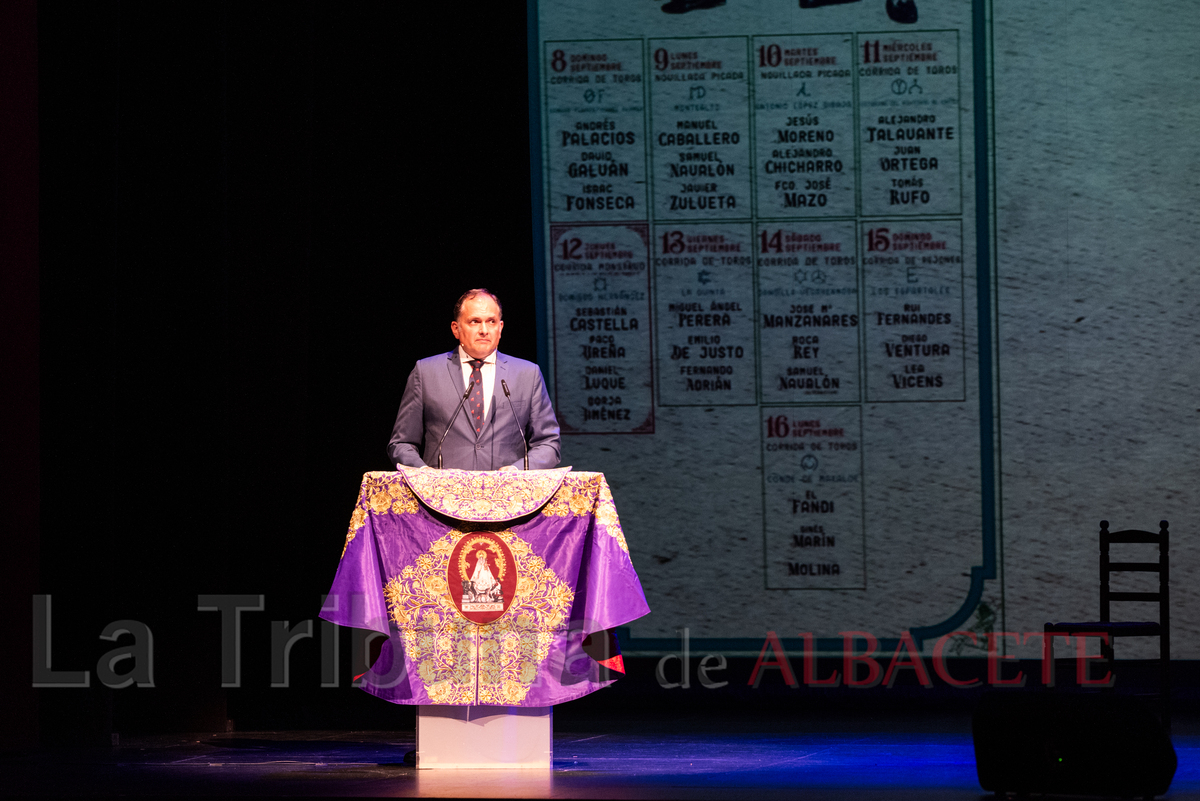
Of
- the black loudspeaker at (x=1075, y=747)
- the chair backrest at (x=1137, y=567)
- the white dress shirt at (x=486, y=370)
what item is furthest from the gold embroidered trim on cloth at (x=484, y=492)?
the chair backrest at (x=1137, y=567)

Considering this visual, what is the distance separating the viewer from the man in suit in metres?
4.27

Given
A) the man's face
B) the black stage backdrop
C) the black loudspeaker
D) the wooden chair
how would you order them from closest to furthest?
1. the black loudspeaker
2. the man's face
3. the wooden chair
4. the black stage backdrop

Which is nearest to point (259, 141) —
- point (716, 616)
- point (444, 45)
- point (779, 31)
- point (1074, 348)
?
point (444, 45)

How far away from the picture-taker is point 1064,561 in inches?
221

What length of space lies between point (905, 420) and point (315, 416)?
246cm

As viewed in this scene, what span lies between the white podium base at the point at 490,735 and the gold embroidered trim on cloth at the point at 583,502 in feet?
1.91

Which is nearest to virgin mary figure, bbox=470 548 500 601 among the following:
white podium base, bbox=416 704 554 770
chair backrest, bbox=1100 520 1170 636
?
white podium base, bbox=416 704 554 770

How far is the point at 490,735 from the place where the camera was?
13.3 ft

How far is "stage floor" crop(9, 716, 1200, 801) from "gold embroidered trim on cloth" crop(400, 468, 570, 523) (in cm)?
76

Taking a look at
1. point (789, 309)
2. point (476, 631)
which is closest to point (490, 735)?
point (476, 631)

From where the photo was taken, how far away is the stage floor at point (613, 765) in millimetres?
3777

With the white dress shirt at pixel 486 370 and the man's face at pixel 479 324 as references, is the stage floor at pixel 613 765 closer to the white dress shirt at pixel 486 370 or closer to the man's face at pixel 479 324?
the white dress shirt at pixel 486 370

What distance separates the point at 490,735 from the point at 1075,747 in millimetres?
1654

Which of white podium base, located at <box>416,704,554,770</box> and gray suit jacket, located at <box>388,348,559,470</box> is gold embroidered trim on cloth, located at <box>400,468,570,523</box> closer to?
gray suit jacket, located at <box>388,348,559,470</box>
